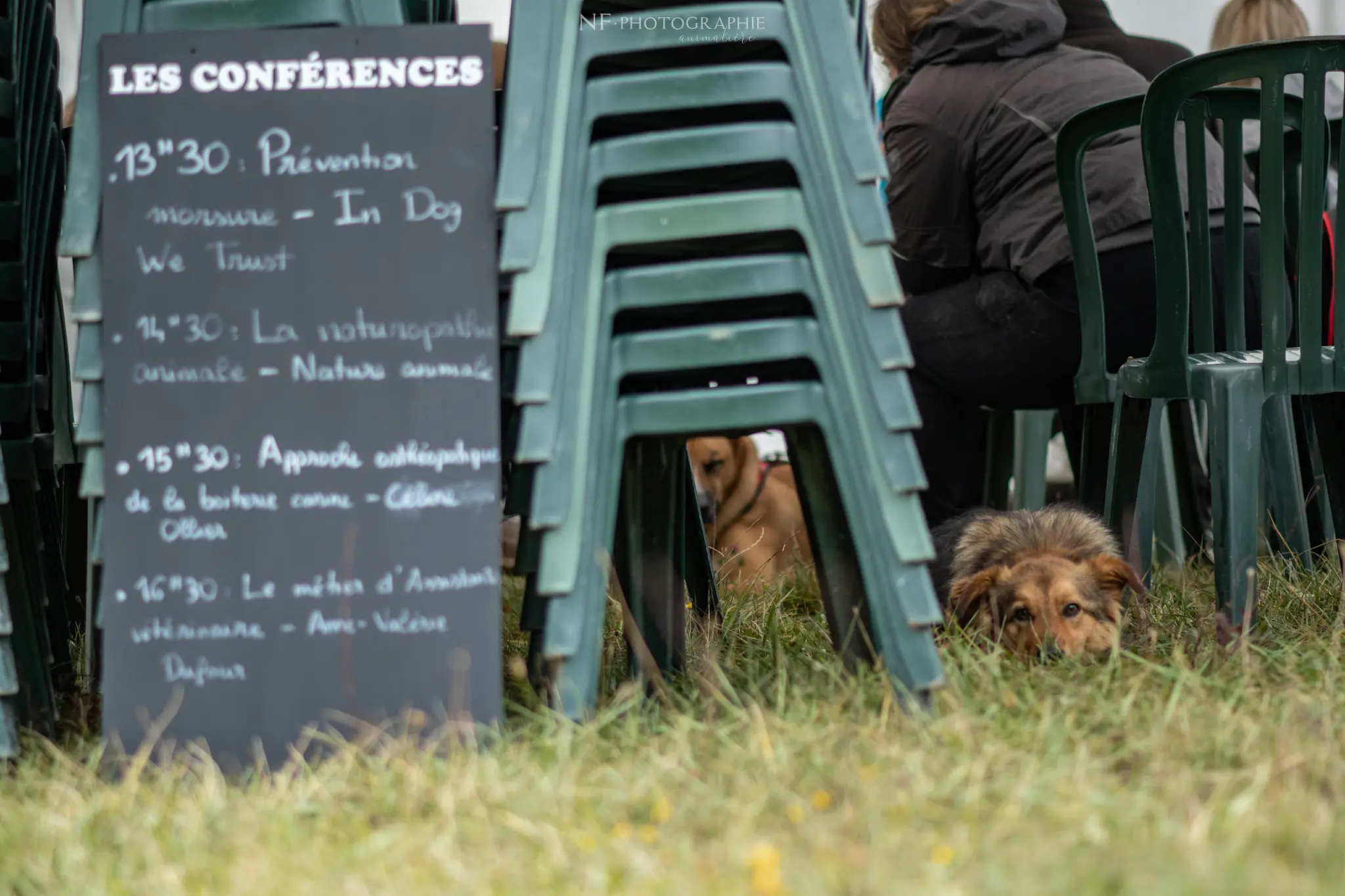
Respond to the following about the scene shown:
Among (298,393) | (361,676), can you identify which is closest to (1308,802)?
(361,676)

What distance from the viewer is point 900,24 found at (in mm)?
4324

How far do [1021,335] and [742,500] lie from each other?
5.59 feet

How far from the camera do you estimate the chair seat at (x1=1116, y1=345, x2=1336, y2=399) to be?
2.97m

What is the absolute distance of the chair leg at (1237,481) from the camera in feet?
9.55

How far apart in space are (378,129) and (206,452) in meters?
0.61

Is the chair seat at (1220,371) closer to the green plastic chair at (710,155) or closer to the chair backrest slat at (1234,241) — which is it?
the chair backrest slat at (1234,241)

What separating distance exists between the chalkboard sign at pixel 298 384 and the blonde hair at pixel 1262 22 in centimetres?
376

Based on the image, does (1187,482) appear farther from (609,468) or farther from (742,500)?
(609,468)

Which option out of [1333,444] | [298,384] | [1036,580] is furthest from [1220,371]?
[298,384]

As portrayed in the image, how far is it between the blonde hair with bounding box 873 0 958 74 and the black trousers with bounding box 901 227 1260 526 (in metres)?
0.85

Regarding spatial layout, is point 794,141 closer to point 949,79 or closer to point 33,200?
point 33,200

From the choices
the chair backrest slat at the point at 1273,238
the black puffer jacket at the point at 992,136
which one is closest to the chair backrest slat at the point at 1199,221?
the chair backrest slat at the point at 1273,238

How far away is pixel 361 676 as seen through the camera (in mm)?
2273

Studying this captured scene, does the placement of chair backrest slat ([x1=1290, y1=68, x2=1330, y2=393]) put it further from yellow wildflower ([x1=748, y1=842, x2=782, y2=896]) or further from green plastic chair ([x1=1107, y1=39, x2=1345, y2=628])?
yellow wildflower ([x1=748, y1=842, x2=782, y2=896])
